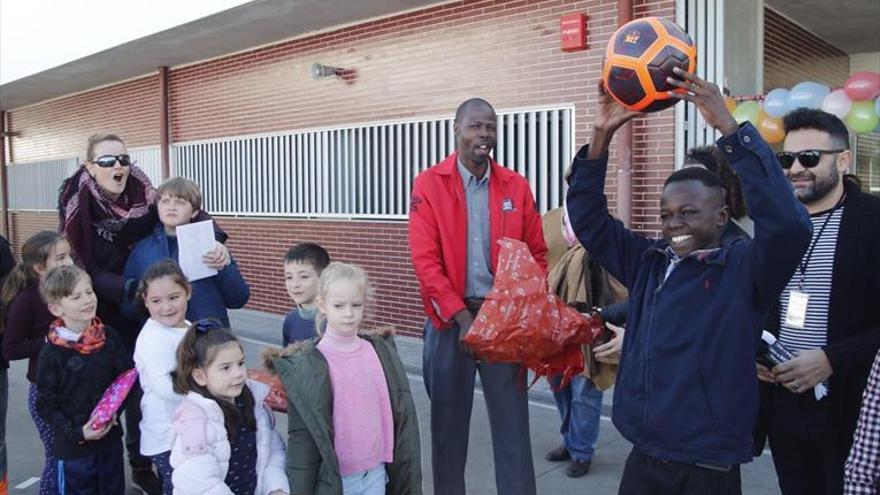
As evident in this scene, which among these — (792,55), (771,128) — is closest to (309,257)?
(771,128)

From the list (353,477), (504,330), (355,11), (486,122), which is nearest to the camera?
(353,477)

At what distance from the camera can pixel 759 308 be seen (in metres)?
2.41

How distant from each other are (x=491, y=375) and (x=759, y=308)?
1.66 meters

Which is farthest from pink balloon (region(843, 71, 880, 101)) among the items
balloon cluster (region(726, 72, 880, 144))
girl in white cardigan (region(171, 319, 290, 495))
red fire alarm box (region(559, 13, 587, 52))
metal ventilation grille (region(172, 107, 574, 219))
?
girl in white cardigan (region(171, 319, 290, 495))

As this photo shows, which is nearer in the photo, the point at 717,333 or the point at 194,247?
the point at 717,333

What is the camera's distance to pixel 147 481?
4621 millimetres

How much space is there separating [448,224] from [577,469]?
2020 mm

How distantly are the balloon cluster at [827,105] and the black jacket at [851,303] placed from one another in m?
3.02

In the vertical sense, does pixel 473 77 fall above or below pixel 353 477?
above

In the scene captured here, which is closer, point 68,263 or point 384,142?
point 68,263

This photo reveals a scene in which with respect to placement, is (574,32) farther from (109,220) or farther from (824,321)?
(824,321)

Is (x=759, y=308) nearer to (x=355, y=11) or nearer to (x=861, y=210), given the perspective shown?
(x=861, y=210)

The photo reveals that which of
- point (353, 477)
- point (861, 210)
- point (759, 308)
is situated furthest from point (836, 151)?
point (353, 477)

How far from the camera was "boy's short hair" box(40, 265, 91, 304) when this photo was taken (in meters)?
3.75
